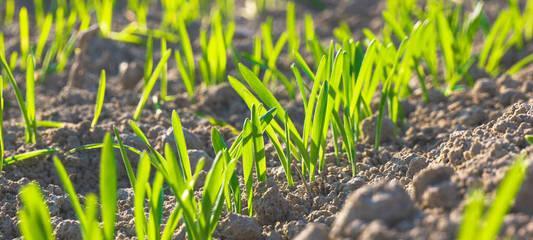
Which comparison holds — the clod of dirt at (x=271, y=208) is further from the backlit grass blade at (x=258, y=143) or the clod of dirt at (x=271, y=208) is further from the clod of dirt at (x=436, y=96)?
the clod of dirt at (x=436, y=96)

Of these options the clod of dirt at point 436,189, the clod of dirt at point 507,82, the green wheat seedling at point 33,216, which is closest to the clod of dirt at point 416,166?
the clod of dirt at point 436,189

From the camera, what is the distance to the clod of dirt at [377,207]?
4.36 feet

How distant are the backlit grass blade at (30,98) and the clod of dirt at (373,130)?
1.09 m

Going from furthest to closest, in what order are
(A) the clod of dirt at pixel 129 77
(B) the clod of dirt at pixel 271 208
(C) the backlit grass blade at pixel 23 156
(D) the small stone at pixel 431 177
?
1. (A) the clod of dirt at pixel 129 77
2. (C) the backlit grass blade at pixel 23 156
3. (B) the clod of dirt at pixel 271 208
4. (D) the small stone at pixel 431 177

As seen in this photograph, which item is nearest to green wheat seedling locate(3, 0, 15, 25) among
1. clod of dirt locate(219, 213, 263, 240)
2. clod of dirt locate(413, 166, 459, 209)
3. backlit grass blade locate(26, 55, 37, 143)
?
backlit grass blade locate(26, 55, 37, 143)

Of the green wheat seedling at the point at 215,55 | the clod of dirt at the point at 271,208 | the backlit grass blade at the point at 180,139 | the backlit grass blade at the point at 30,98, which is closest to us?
the backlit grass blade at the point at 180,139

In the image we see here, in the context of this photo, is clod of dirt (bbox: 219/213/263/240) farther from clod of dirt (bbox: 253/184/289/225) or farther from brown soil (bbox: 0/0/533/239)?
clod of dirt (bbox: 253/184/289/225)

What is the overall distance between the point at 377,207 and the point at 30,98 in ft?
4.73

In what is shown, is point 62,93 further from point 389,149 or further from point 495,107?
point 495,107

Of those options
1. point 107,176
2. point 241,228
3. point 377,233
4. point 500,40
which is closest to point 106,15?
point 500,40

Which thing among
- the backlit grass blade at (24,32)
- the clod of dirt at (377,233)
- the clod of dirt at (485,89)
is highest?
A: the backlit grass blade at (24,32)

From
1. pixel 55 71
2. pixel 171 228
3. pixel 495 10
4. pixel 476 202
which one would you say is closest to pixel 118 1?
pixel 55 71

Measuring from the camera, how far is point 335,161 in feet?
7.56

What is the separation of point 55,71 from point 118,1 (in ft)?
6.07
